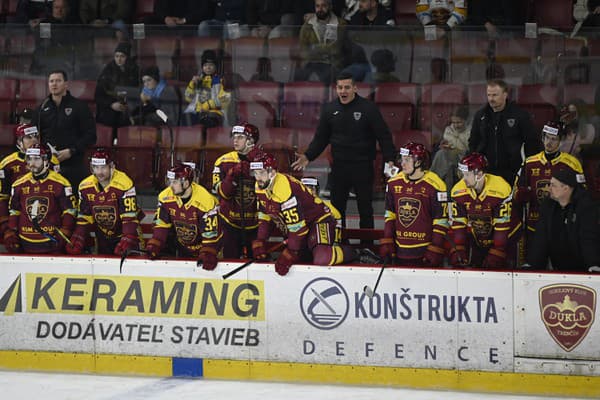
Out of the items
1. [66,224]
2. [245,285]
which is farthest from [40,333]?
[245,285]

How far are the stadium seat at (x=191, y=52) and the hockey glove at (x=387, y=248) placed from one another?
9.46ft

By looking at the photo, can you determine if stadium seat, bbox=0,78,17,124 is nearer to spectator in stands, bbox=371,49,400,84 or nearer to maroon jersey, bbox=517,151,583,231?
spectator in stands, bbox=371,49,400,84

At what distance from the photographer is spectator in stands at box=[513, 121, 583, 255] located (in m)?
8.15

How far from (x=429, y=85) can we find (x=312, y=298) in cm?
287

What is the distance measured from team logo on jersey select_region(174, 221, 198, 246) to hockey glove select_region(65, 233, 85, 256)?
66cm

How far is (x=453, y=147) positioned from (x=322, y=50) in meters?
1.45

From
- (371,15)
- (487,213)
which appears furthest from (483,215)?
(371,15)

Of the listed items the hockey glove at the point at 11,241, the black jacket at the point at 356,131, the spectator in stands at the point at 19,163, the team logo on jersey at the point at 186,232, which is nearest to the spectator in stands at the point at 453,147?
the black jacket at the point at 356,131

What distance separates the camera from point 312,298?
733 cm

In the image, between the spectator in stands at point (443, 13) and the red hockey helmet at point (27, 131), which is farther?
the spectator in stands at point (443, 13)

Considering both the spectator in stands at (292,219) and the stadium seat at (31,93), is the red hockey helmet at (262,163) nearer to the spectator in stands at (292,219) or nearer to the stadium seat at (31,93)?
the spectator in stands at (292,219)

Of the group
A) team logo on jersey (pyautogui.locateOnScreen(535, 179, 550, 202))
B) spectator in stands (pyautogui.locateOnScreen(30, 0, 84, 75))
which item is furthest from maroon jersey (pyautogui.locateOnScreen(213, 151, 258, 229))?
spectator in stands (pyautogui.locateOnScreen(30, 0, 84, 75))

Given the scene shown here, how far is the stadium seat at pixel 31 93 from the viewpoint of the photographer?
393 inches

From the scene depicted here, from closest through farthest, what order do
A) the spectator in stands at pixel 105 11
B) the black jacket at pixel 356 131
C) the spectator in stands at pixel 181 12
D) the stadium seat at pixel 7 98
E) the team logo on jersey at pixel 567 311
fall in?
the team logo on jersey at pixel 567 311 < the black jacket at pixel 356 131 < the stadium seat at pixel 7 98 < the spectator in stands at pixel 181 12 < the spectator in stands at pixel 105 11
